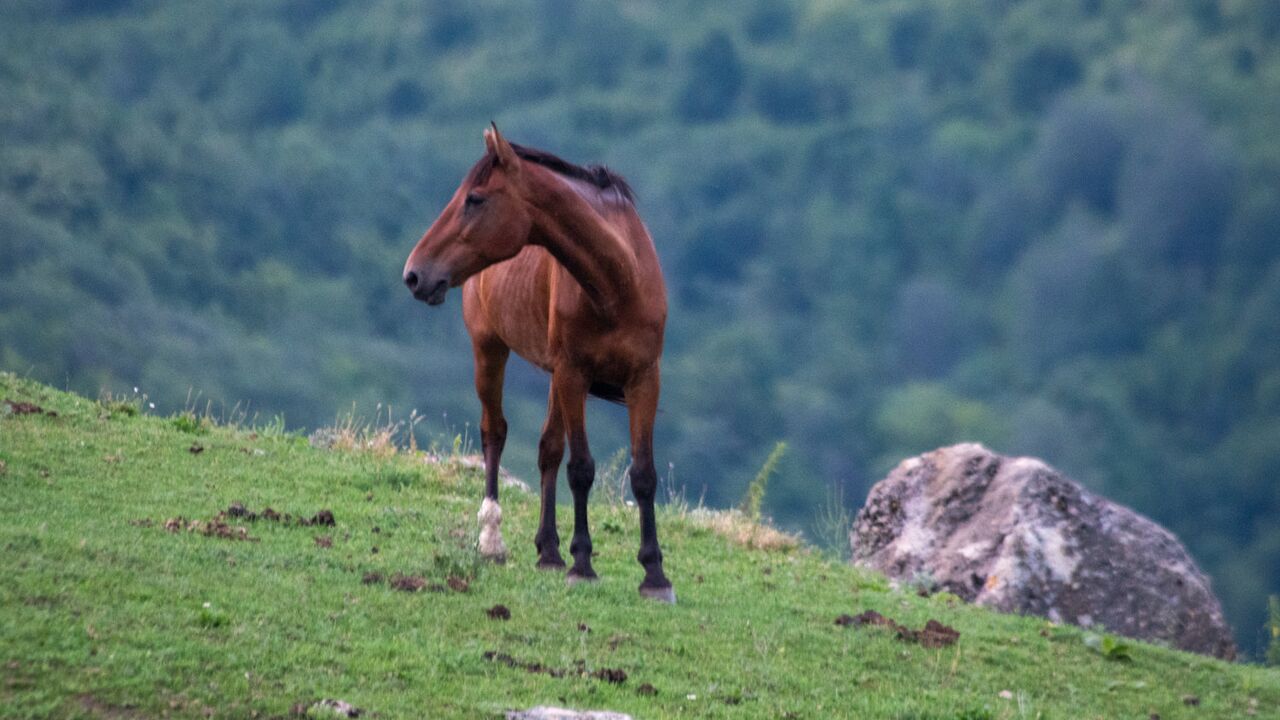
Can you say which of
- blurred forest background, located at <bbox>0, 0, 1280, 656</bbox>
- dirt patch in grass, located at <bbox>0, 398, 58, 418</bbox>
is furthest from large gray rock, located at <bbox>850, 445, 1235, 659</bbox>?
blurred forest background, located at <bbox>0, 0, 1280, 656</bbox>

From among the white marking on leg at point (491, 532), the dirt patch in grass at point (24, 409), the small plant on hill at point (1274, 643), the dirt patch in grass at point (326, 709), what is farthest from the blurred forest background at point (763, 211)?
the dirt patch in grass at point (326, 709)

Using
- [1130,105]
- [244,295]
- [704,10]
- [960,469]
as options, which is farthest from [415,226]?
[960,469]

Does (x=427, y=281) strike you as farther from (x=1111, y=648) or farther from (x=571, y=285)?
(x=1111, y=648)

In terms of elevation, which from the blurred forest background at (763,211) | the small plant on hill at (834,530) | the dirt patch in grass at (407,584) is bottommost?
the dirt patch in grass at (407,584)

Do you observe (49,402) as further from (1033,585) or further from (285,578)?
(1033,585)

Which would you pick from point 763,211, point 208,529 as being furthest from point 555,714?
point 763,211

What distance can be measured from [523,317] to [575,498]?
1.45 m

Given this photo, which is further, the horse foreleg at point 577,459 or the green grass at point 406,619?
the horse foreleg at point 577,459

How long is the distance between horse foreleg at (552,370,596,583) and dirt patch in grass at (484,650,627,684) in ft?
6.84

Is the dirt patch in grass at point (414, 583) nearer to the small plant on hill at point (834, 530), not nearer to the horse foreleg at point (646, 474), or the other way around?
the horse foreleg at point (646, 474)

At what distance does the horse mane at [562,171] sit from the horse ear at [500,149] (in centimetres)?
4

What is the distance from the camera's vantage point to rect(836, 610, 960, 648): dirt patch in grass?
10703 mm

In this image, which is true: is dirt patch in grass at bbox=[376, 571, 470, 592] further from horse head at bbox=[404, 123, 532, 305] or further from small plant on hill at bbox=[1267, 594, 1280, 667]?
small plant on hill at bbox=[1267, 594, 1280, 667]

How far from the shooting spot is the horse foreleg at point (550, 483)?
37.7 feet
